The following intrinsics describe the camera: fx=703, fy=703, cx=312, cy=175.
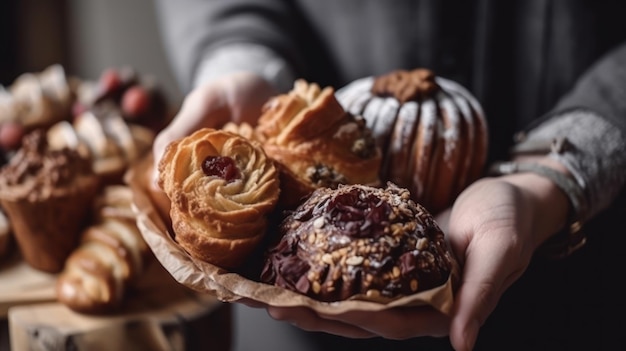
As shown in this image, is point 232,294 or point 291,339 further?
point 291,339

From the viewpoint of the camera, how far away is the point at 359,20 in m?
1.68

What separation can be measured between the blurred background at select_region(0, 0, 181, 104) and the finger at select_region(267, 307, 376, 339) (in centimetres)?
264

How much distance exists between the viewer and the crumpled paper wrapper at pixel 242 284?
84cm

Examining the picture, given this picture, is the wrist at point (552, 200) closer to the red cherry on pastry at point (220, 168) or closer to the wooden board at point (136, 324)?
the red cherry on pastry at point (220, 168)

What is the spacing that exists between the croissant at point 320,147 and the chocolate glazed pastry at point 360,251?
12cm

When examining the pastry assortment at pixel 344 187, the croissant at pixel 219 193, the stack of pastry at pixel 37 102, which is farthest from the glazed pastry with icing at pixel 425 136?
the stack of pastry at pixel 37 102

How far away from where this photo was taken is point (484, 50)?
4.97 ft

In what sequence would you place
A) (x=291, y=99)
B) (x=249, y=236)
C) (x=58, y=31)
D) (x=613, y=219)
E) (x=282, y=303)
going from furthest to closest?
(x=58, y=31), (x=613, y=219), (x=291, y=99), (x=249, y=236), (x=282, y=303)

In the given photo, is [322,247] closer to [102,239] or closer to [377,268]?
[377,268]

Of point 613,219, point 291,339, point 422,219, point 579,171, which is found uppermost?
point 422,219

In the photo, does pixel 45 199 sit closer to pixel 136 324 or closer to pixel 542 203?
pixel 136 324

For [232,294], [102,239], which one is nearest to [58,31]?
[102,239]

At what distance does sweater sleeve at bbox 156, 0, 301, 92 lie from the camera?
1.60 metres

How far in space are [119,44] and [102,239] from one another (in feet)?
7.40
